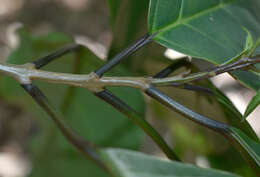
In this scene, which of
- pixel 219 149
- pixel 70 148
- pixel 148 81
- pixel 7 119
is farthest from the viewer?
pixel 7 119

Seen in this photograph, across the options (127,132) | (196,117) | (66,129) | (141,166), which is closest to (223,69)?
(196,117)

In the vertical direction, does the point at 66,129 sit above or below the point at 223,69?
above

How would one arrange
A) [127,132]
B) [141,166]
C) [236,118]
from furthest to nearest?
1. [127,132]
2. [236,118]
3. [141,166]

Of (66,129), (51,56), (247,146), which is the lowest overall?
(247,146)

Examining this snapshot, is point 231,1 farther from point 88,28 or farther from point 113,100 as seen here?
point 88,28

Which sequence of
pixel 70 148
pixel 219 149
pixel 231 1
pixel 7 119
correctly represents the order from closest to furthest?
pixel 231 1, pixel 219 149, pixel 70 148, pixel 7 119

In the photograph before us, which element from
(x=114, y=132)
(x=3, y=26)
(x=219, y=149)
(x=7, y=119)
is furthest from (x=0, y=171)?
(x=219, y=149)

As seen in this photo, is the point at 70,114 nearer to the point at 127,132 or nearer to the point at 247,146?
the point at 127,132

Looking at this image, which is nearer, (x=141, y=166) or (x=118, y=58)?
(x=141, y=166)
